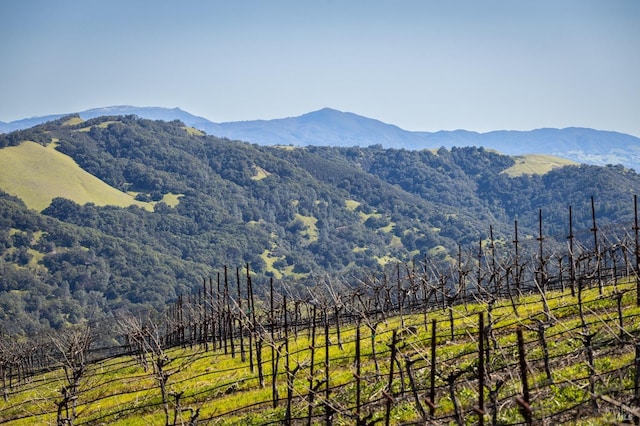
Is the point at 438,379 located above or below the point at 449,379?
below

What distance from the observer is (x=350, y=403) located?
1917cm

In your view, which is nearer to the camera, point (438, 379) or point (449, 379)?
point (449, 379)

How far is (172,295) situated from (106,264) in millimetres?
26528

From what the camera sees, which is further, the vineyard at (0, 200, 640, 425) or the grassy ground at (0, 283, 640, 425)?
the grassy ground at (0, 283, 640, 425)

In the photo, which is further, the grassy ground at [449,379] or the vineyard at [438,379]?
the grassy ground at [449,379]

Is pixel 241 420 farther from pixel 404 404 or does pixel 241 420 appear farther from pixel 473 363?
pixel 473 363

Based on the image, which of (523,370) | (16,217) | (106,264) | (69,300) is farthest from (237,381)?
(16,217)

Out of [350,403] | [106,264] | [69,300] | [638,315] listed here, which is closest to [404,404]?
[350,403]

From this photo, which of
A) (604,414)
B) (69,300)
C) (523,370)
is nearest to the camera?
(523,370)

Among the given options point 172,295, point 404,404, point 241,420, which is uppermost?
point 404,404

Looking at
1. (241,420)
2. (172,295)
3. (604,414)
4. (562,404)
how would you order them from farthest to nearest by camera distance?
(172,295)
(241,420)
(562,404)
(604,414)

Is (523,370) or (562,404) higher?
(523,370)

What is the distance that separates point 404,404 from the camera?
17078 mm

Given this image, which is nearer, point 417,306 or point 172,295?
point 417,306
